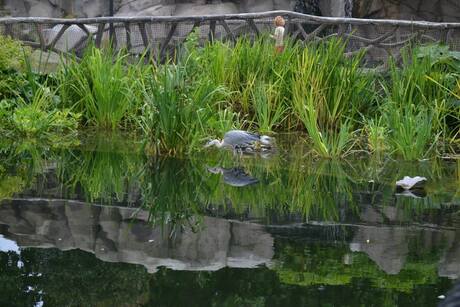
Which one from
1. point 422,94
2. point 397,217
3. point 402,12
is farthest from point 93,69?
point 402,12

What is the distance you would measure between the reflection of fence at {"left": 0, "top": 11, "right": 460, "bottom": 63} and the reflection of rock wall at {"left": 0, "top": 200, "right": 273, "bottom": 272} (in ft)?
22.5

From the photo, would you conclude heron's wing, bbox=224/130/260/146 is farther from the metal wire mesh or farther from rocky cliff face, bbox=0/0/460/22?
rocky cliff face, bbox=0/0/460/22

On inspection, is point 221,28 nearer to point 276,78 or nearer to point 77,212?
point 276,78

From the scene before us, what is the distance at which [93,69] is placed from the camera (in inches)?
446

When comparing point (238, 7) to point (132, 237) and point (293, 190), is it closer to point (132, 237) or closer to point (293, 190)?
point (293, 190)

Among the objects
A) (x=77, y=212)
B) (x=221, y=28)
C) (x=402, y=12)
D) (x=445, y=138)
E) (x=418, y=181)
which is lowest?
(x=77, y=212)

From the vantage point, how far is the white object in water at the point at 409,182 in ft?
25.1

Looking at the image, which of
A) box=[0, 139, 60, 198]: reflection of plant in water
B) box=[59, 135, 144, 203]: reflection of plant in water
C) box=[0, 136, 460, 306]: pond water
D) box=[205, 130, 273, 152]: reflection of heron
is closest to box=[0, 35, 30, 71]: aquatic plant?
box=[0, 139, 60, 198]: reflection of plant in water

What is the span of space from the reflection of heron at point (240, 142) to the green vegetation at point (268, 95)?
226 millimetres

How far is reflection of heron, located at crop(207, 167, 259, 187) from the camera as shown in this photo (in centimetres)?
771

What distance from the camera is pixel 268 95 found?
1120 centimetres

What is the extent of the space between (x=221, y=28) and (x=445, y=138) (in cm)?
444

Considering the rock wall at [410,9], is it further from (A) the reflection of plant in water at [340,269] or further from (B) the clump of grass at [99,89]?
(A) the reflection of plant in water at [340,269]

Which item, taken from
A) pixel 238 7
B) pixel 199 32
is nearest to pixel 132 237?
pixel 199 32
